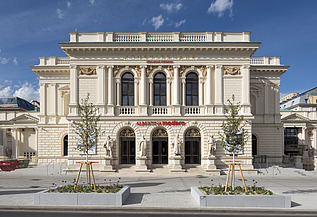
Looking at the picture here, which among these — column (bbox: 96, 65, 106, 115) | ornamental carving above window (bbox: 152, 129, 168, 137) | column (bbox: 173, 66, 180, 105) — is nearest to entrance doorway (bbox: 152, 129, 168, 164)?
ornamental carving above window (bbox: 152, 129, 168, 137)

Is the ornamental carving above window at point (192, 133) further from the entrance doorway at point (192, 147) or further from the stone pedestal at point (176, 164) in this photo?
the stone pedestal at point (176, 164)

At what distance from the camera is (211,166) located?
91.8 feet

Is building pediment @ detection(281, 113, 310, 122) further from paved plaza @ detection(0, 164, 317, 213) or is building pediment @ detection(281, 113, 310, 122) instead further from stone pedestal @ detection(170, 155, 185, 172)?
stone pedestal @ detection(170, 155, 185, 172)

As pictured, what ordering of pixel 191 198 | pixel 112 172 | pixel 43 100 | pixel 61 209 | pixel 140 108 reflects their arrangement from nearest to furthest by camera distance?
pixel 61 209
pixel 191 198
pixel 112 172
pixel 140 108
pixel 43 100

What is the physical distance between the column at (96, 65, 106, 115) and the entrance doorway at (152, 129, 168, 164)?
22.1ft

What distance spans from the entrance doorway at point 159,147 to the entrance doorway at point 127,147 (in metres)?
2.45

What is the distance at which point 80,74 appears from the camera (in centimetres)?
3009

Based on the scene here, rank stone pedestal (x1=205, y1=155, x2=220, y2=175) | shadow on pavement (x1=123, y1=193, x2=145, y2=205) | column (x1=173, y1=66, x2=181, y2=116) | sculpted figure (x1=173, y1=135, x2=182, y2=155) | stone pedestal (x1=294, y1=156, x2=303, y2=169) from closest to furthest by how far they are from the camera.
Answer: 1. shadow on pavement (x1=123, y1=193, x2=145, y2=205)
2. stone pedestal (x1=205, y1=155, x2=220, y2=175)
3. sculpted figure (x1=173, y1=135, x2=182, y2=155)
4. column (x1=173, y1=66, x2=181, y2=116)
5. stone pedestal (x1=294, y1=156, x2=303, y2=169)

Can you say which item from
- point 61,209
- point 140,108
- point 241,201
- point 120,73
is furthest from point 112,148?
point 241,201

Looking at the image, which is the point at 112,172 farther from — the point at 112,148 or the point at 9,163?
the point at 9,163

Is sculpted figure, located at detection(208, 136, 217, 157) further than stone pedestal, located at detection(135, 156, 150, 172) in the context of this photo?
A: Yes

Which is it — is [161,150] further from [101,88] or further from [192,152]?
[101,88]

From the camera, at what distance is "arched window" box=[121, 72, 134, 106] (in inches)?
1211

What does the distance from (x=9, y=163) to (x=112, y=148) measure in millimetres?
13505
